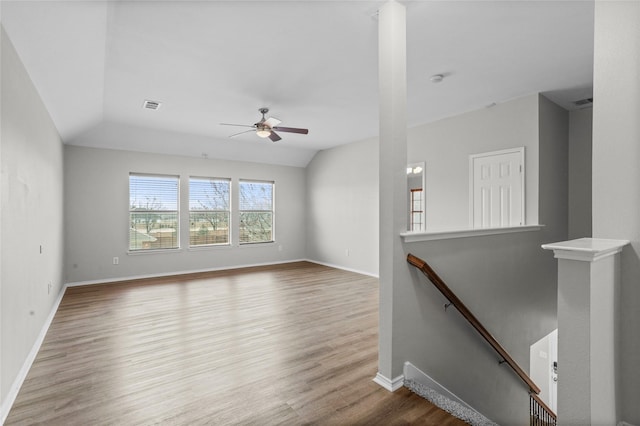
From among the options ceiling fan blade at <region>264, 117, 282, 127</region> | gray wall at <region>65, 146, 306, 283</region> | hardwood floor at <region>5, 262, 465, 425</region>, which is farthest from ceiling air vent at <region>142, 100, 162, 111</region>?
hardwood floor at <region>5, 262, 465, 425</region>

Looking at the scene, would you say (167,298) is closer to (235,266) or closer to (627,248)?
(235,266)

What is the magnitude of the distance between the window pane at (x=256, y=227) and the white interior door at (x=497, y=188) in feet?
15.7

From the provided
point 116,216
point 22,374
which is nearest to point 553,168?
point 22,374

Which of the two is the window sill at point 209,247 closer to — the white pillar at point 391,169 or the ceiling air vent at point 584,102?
the white pillar at point 391,169

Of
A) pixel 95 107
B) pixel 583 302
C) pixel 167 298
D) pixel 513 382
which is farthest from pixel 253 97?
→ pixel 513 382

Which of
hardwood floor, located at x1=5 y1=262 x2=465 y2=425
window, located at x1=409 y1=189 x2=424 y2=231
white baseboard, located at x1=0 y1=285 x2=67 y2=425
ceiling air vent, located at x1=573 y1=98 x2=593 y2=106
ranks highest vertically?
ceiling air vent, located at x1=573 y1=98 x2=593 y2=106

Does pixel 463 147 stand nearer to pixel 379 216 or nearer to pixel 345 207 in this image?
pixel 345 207

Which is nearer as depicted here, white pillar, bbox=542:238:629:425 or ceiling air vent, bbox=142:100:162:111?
white pillar, bbox=542:238:629:425

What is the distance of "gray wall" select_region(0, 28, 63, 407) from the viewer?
2.22 metres

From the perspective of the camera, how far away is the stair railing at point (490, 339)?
97.4 inches

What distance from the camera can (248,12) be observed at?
2.47 metres

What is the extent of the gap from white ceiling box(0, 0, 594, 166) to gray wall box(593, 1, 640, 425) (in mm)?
622

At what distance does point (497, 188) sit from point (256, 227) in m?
5.25

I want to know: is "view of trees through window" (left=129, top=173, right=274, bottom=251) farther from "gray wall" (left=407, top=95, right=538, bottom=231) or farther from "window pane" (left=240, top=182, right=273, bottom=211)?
"gray wall" (left=407, top=95, right=538, bottom=231)
